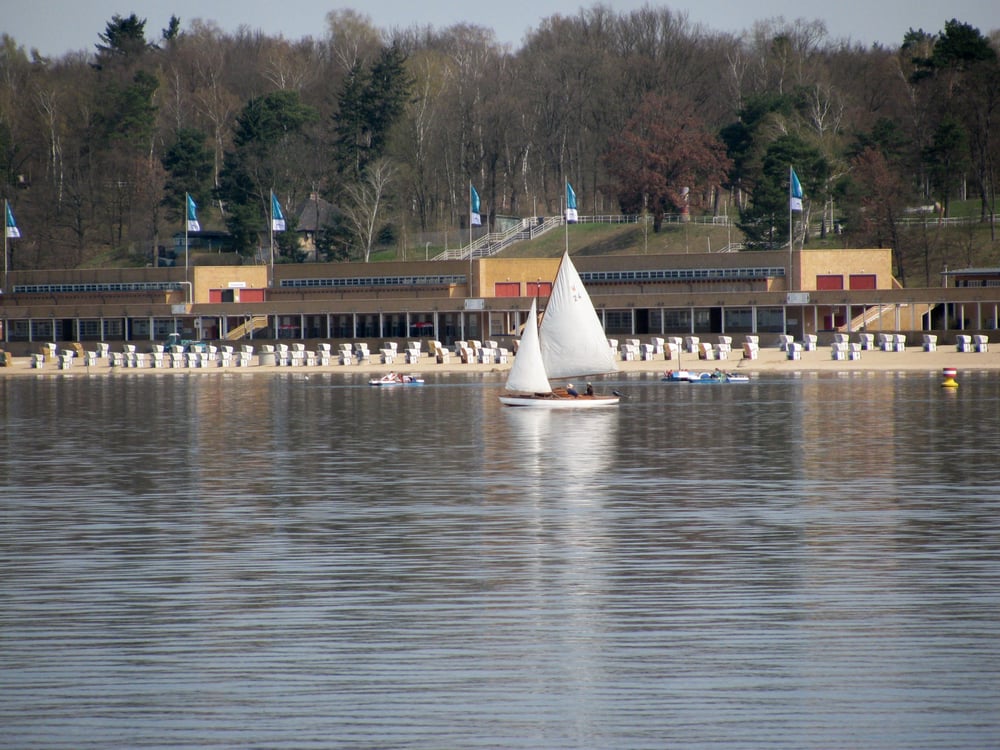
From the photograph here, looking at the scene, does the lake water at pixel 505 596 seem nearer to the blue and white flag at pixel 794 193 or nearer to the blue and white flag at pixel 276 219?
the blue and white flag at pixel 794 193

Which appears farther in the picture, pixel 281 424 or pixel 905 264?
pixel 905 264

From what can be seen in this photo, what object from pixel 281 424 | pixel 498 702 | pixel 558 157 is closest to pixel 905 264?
pixel 558 157

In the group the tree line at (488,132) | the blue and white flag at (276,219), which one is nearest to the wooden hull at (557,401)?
the blue and white flag at (276,219)

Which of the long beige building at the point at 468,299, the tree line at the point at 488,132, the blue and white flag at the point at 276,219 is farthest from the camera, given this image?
the tree line at the point at 488,132

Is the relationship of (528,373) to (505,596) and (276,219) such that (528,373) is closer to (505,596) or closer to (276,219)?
(505,596)

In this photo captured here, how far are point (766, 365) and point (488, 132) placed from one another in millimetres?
73158

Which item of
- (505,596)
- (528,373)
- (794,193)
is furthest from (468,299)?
(505,596)

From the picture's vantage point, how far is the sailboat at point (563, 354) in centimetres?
5691

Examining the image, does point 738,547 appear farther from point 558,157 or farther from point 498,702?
point 558,157

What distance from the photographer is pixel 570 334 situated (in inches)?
2261

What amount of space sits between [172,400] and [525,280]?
46520 millimetres

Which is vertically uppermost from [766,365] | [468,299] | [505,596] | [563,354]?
[468,299]

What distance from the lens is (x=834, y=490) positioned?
31359 mm

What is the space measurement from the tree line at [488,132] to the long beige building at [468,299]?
15791 millimetres
